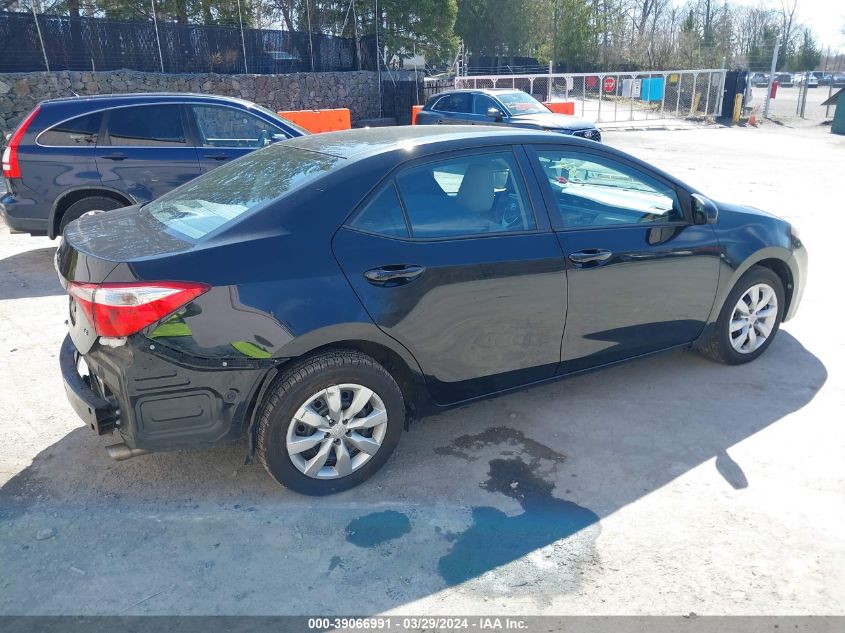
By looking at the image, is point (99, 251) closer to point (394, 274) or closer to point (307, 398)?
point (307, 398)

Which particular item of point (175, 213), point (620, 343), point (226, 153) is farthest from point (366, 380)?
point (226, 153)

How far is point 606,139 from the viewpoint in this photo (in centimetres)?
2084

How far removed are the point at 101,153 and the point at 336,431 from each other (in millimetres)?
5148

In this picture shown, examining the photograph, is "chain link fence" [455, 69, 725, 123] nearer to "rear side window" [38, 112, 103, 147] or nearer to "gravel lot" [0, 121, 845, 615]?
"rear side window" [38, 112, 103, 147]

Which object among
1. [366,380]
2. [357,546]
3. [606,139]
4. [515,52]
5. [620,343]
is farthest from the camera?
[515,52]

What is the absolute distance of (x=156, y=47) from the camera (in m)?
17.2

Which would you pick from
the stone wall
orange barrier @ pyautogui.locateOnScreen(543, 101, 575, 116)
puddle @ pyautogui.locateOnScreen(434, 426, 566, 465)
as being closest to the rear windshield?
puddle @ pyautogui.locateOnScreen(434, 426, 566, 465)

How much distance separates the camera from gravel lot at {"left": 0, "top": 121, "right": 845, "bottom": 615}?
9.01 feet

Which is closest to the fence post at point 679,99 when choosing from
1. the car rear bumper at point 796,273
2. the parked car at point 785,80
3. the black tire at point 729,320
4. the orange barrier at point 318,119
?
the orange barrier at point 318,119

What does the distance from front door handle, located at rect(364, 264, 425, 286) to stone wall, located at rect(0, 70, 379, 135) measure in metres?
14.4

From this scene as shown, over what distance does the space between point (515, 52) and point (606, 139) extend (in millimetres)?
31070

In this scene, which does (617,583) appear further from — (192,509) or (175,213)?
(175,213)

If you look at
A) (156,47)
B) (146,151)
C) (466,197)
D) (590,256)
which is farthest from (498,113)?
(466,197)

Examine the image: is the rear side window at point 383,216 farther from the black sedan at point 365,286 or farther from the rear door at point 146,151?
the rear door at point 146,151
